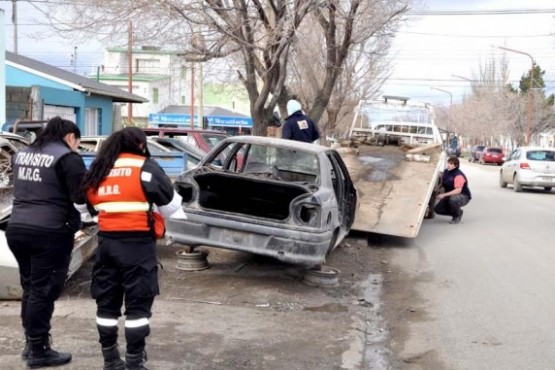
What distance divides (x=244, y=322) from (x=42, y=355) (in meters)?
1.99

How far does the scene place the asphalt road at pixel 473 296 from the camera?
561 cm

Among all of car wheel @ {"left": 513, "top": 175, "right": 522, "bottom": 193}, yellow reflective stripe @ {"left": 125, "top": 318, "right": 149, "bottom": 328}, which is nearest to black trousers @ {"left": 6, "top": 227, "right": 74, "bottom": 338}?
yellow reflective stripe @ {"left": 125, "top": 318, "right": 149, "bottom": 328}

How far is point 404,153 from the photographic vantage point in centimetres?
1309

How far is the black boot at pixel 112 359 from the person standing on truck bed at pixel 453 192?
9809mm

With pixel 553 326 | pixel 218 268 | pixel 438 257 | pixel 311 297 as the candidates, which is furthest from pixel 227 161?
pixel 553 326

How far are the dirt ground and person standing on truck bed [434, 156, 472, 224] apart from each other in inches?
198

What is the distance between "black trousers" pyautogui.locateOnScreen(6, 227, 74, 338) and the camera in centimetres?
458

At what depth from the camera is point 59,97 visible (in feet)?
72.7

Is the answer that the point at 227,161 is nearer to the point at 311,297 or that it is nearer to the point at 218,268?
the point at 218,268

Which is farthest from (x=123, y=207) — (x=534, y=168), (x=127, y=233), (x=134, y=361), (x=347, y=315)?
(x=534, y=168)

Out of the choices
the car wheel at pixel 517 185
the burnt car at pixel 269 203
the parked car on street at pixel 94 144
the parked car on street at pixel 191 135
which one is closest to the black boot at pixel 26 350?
the burnt car at pixel 269 203

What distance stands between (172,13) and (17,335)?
8493 mm

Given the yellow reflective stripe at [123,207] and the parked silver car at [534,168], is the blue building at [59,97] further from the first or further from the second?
the yellow reflective stripe at [123,207]

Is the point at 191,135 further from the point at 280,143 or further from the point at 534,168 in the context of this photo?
the point at 534,168
